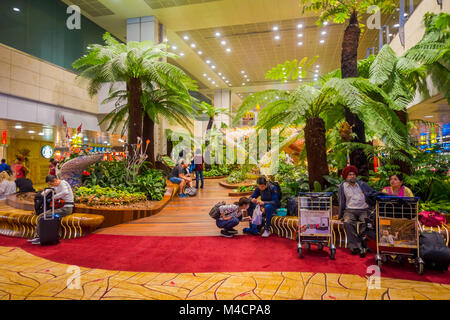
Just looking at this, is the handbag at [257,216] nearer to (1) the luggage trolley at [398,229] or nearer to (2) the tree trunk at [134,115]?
(1) the luggage trolley at [398,229]

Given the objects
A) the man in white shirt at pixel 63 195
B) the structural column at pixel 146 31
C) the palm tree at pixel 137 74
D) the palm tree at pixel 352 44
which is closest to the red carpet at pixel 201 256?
the man in white shirt at pixel 63 195

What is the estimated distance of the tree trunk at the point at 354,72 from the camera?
5.09 meters

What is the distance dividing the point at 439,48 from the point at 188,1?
877cm

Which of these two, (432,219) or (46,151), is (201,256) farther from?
(46,151)

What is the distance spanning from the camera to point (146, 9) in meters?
11.0

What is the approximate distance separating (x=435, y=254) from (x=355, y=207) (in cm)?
107

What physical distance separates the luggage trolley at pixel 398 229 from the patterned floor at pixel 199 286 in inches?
15.5

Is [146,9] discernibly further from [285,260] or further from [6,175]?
[285,260]

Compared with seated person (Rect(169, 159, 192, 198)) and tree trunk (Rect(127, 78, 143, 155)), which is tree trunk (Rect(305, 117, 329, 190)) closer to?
seated person (Rect(169, 159, 192, 198))

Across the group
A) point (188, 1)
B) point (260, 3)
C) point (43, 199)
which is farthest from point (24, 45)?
point (260, 3)

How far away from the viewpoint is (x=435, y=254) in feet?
9.81

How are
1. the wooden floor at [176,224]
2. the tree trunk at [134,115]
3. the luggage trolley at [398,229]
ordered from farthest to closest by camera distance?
the tree trunk at [134,115]
the wooden floor at [176,224]
the luggage trolley at [398,229]

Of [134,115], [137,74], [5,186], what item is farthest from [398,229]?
[5,186]

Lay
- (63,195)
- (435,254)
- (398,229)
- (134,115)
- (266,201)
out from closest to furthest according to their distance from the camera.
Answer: (435,254) < (398,229) < (266,201) < (63,195) < (134,115)
